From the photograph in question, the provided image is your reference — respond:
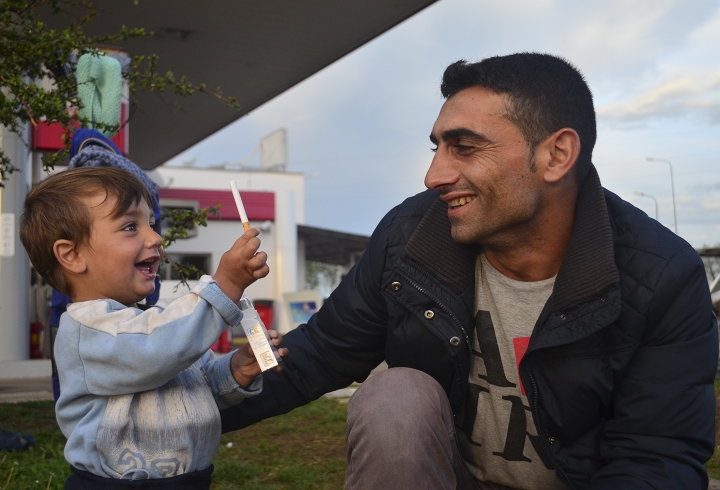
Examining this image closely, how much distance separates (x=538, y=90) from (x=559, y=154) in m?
0.22

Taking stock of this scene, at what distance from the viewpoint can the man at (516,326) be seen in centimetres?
213

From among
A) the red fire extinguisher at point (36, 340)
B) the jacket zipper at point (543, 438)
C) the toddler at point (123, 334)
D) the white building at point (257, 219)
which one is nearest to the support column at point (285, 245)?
the white building at point (257, 219)

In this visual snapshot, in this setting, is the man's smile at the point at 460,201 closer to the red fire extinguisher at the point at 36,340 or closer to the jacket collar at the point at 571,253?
the jacket collar at the point at 571,253

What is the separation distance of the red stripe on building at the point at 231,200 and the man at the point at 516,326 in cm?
2547

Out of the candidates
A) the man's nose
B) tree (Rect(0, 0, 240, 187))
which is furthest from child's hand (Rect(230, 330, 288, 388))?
tree (Rect(0, 0, 240, 187))

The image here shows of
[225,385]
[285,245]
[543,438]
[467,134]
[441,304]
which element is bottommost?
[543,438]

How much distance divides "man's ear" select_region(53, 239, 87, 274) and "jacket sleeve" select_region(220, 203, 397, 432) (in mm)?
708

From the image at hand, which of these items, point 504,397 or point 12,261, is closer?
point 504,397

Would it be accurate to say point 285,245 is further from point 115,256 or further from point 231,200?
point 115,256

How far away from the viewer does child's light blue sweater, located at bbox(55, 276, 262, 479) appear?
2055mm

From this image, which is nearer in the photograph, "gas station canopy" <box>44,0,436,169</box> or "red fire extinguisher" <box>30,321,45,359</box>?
"gas station canopy" <box>44,0,436,169</box>

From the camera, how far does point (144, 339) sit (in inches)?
80.8

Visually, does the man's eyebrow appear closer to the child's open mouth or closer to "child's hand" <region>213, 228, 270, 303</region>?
"child's hand" <region>213, 228, 270, 303</region>

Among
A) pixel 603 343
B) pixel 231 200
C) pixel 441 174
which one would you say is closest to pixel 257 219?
pixel 231 200
